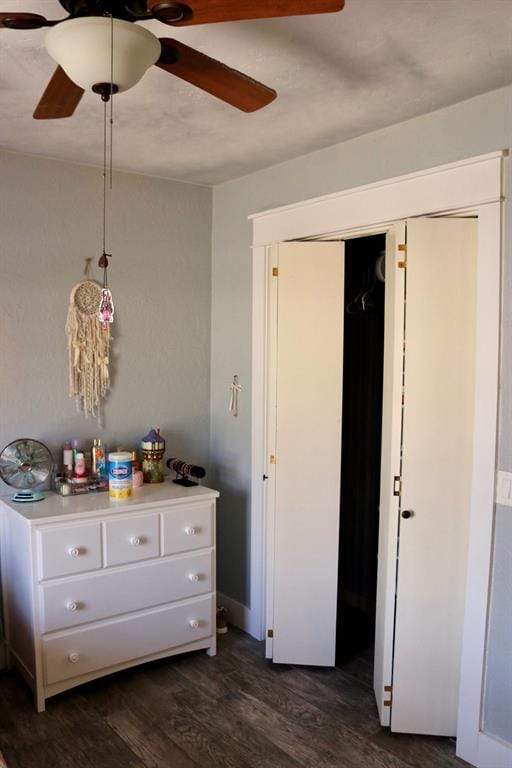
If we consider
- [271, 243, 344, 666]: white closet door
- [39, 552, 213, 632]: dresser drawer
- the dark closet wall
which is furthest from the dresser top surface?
the dark closet wall

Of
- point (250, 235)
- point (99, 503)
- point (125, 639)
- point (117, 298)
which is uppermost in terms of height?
point (250, 235)

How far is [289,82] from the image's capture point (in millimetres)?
2107

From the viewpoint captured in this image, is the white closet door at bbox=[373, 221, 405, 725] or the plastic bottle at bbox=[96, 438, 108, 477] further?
the plastic bottle at bbox=[96, 438, 108, 477]

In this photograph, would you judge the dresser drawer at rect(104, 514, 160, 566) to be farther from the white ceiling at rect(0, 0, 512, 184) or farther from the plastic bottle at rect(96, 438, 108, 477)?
the white ceiling at rect(0, 0, 512, 184)

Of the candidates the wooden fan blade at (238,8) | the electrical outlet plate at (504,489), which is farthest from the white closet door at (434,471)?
the wooden fan blade at (238,8)

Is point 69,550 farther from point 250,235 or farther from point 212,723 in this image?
point 250,235

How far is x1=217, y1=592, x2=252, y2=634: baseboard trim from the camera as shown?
3430mm

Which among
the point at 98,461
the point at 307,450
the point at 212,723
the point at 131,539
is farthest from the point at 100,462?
the point at 212,723

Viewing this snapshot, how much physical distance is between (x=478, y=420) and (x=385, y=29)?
1323 millimetres

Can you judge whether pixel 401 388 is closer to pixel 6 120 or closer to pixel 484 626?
pixel 484 626

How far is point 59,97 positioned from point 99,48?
43 centimetres

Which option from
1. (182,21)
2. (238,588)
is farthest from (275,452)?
(182,21)

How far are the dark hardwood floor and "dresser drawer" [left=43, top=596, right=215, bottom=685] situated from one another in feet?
0.45

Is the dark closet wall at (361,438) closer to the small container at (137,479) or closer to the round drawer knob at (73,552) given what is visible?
the small container at (137,479)
